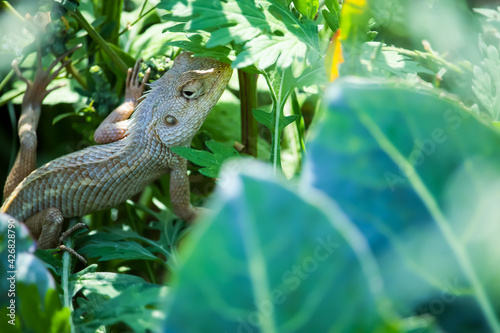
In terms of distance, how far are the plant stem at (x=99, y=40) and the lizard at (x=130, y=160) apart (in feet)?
0.13

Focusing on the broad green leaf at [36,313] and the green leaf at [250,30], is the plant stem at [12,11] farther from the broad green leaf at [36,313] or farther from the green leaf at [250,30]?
the broad green leaf at [36,313]

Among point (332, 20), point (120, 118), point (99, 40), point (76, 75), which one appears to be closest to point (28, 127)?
point (76, 75)

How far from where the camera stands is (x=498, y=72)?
38.2 inches

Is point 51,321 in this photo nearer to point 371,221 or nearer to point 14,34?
point 371,221

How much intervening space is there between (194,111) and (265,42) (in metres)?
0.54

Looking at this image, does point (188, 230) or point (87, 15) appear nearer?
point (188, 230)

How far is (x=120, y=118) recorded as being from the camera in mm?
1412

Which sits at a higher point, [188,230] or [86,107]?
[86,107]

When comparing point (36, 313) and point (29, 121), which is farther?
point (29, 121)

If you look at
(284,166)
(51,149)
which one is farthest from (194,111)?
(51,149)

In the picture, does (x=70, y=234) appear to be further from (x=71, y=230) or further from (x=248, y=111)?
(x=248, y=111)

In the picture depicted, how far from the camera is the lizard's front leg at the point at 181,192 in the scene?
1.34m

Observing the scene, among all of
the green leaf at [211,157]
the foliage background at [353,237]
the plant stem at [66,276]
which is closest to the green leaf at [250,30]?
the foliage background at [353,237]

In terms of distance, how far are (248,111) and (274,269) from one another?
0.94m
